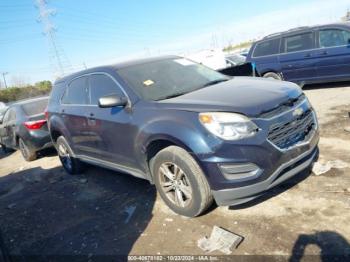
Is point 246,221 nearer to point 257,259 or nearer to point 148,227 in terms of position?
point 257,259

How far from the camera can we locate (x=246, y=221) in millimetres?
3785

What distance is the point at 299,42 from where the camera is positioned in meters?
10.2

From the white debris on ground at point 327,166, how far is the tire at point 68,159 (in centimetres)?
396

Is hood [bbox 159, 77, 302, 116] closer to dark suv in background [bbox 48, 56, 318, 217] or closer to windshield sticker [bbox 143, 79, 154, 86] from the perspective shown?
dark suv in background [bbox 48, 56, 318, 217]

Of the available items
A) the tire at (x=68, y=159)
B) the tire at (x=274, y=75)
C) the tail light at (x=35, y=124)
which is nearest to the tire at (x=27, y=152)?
the tail light at (x=35, y=124)

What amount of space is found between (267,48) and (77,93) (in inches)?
275

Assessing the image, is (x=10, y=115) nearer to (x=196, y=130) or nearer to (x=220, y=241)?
(x=196, y=130)

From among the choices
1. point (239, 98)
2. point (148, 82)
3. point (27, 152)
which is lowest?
point (27, 152)

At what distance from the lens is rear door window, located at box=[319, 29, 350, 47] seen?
30.2 ft

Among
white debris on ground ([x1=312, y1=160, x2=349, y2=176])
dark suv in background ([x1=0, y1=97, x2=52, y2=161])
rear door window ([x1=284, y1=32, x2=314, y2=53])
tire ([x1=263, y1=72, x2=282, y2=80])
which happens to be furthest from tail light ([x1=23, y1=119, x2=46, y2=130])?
rear door window ([x1=284, y1=32, x2=314, y2=53])

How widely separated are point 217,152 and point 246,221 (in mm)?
863

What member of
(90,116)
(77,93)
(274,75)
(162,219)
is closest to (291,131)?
(162,219)

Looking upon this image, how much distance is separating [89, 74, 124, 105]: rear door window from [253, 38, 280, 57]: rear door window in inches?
275

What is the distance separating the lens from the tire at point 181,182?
3.71 m
